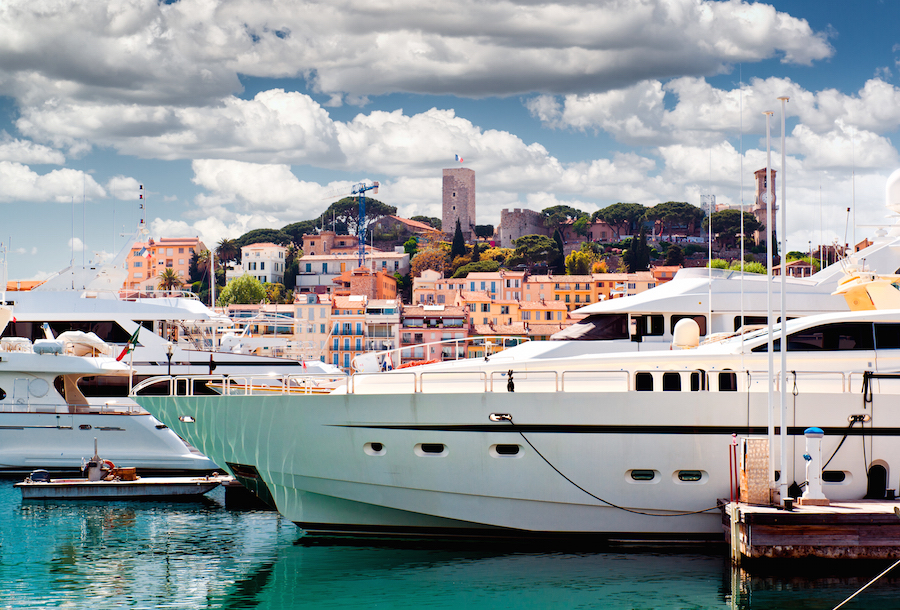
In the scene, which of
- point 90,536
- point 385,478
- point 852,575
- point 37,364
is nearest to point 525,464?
point 385,478

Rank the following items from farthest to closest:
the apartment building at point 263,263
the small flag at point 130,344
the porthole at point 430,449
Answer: the apartment building at point 263,263
the small flag at point 130,344
the porthole at point 430,449

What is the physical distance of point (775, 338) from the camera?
38.2 ft

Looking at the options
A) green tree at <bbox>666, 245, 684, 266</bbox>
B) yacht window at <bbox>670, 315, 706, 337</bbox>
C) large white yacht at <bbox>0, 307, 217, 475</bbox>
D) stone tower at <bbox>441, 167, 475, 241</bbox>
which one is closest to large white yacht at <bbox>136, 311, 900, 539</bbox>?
yacht window at <bbox>670, 315, 706, 337</bbox>

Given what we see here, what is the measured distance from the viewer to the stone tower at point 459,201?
5433 inches

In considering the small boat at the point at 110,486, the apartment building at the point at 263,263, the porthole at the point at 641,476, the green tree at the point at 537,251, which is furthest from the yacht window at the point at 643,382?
the apartment building at the point at 263,263

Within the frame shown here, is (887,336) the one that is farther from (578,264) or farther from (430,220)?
(430,220)

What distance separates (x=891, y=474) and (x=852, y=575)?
1.44m

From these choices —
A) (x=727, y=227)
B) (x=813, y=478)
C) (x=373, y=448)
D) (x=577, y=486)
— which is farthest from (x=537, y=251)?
(x=813, y=478)

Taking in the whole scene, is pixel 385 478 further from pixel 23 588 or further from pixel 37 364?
pixel 37 364

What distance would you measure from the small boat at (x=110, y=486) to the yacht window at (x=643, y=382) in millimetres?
10416

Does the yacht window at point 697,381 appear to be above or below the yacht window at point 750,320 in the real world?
below

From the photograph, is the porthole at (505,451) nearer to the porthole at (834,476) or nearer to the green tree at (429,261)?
the porthole at (834,476)

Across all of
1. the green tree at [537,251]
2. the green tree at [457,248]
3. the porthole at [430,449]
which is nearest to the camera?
the porthole at [430,449]

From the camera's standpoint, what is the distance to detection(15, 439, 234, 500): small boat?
1848cm
